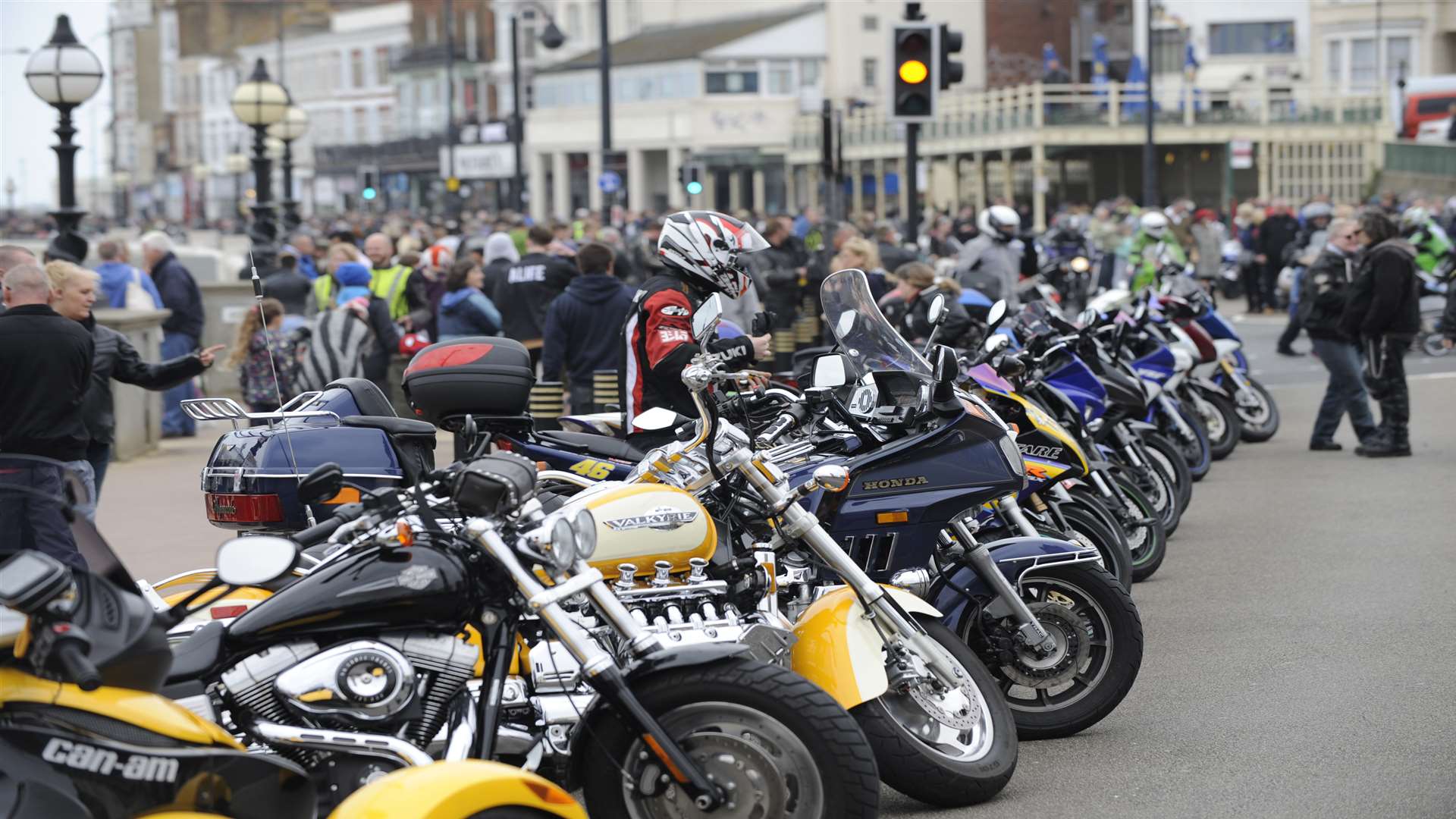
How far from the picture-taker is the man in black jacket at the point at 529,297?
15.0 m

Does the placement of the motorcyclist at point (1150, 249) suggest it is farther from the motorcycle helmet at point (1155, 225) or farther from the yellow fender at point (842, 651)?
the yellow fender at point (842, 651)

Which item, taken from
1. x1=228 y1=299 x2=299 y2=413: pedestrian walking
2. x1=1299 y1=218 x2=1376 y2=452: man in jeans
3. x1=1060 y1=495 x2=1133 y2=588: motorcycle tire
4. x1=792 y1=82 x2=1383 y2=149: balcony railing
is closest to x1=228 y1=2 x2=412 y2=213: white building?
x1=792 y1=82 x2=1383 y2=149: balcony railing

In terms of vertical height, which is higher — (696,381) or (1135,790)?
(696,381)

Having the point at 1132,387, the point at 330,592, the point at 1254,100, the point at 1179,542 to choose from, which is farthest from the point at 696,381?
the point at 1254,100

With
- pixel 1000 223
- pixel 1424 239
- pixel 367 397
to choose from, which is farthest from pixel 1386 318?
pixel 1424 239

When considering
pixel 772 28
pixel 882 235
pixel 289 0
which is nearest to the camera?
pixel 882 235

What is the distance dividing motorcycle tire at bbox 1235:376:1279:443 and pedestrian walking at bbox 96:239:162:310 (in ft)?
29.3

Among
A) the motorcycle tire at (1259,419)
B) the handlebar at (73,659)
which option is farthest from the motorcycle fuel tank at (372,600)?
the motorcycle tire at (1259,419)

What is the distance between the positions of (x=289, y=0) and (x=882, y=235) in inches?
4002

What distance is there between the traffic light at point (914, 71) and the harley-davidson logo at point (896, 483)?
29.3 ft

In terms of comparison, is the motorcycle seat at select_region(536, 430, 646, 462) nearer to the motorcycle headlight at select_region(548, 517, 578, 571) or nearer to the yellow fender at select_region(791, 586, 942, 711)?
the yellow fender at select_region(791, 586, 942, 711)

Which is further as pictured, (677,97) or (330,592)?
(677,97)

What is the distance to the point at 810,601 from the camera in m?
→ 6.02

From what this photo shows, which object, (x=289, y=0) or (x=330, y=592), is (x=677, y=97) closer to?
(x=289, y=0)
